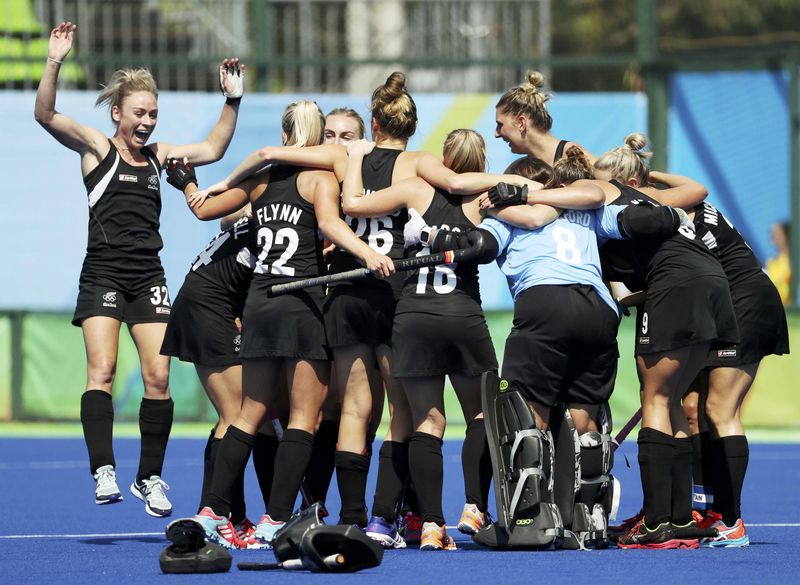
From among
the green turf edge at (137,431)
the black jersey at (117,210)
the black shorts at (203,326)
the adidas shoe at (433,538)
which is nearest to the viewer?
the adidas shoe at (433,538)

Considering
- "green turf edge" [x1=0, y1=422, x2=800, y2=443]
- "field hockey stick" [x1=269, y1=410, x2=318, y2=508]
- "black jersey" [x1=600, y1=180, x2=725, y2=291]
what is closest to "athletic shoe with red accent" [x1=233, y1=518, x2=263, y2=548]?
"field hockey stick" [x1=269, y1=410, x2=318, y2=508]

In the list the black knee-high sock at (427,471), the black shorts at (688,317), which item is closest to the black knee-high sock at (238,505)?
the black knee-high sock at (427,471)

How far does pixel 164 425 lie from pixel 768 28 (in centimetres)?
2336

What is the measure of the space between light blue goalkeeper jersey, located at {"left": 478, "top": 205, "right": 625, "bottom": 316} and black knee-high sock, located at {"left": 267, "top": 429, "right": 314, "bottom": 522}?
1221mm

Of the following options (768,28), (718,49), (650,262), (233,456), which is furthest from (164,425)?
(768,28)

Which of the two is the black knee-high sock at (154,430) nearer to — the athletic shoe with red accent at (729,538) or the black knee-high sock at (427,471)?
the black knee-high sock at (427,471)

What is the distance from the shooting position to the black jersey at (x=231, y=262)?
7188mm

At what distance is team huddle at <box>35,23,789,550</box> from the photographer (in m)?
6.62

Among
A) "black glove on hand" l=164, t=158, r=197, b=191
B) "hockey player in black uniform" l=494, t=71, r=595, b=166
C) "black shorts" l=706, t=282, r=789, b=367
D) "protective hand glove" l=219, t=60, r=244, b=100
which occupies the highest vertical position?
"protective hand glove" l=219, t=60, r=244, b=100

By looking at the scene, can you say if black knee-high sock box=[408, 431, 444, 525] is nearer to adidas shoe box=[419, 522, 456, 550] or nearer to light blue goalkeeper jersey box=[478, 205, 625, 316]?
adidas shoe box=[419, 522, 456, 550]

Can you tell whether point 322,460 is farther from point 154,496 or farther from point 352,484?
point 154,496

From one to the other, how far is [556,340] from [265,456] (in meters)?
1.73

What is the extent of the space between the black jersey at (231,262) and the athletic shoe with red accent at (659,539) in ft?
7.39

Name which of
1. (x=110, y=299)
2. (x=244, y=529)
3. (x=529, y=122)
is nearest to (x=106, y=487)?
(x=244, y=529)
